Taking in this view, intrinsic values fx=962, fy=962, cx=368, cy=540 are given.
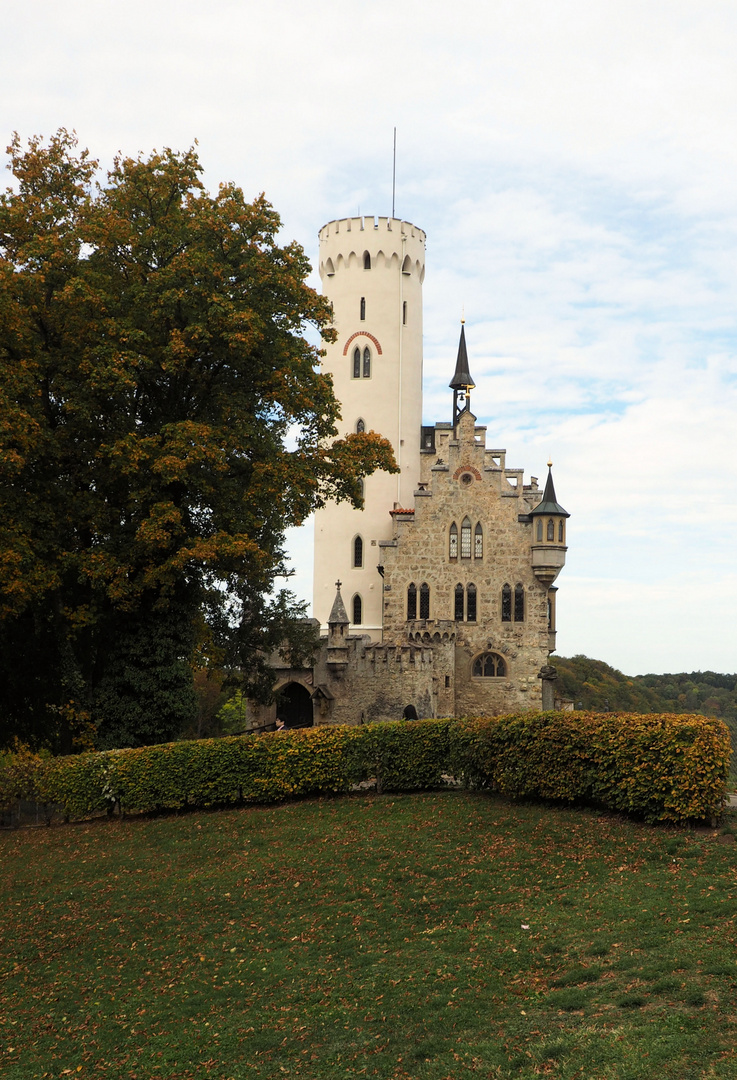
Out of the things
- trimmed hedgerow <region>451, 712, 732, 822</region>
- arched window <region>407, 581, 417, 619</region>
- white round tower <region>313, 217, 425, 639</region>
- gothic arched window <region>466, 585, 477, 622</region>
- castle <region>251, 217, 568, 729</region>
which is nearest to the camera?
trimmed hedgerow <region>451, 712, 732, 822</region>

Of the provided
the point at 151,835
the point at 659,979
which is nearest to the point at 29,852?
the point at 151,835

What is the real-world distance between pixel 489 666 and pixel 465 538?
5751 mm

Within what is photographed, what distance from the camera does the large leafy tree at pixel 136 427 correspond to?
75.5 feet

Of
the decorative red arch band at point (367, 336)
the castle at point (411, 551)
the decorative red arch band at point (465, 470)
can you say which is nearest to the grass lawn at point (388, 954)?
the castle at point (411, 551)

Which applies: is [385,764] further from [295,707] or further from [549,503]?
[549,503]

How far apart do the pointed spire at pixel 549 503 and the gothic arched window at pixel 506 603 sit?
3667 mm

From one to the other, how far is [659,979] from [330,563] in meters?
37.0

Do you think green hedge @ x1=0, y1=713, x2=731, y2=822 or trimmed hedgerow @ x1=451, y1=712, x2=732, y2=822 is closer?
trimmed hedgerow @ x1=451, y1=712, x2=732, y2=822

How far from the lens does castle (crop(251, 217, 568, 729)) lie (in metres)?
39.0

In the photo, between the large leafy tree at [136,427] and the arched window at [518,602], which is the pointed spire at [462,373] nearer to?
the arched window at [518,602]

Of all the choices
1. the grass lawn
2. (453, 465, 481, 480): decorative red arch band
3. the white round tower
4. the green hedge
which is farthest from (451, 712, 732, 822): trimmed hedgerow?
the white round tower

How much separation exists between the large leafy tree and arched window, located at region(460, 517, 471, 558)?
15963mm

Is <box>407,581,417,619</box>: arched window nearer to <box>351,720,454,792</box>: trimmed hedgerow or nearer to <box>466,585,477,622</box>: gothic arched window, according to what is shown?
Answer: <box>466,585,477,622</box>: gothic arched window

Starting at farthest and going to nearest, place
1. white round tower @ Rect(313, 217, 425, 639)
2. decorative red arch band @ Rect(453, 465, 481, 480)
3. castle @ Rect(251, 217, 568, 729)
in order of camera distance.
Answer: white round tower @ Rect(313, 217, 425, 639) → decorative red arch band @ Rect(453, 465, 481, 480) → castle @ Rect(251, 217, 568, 729)
